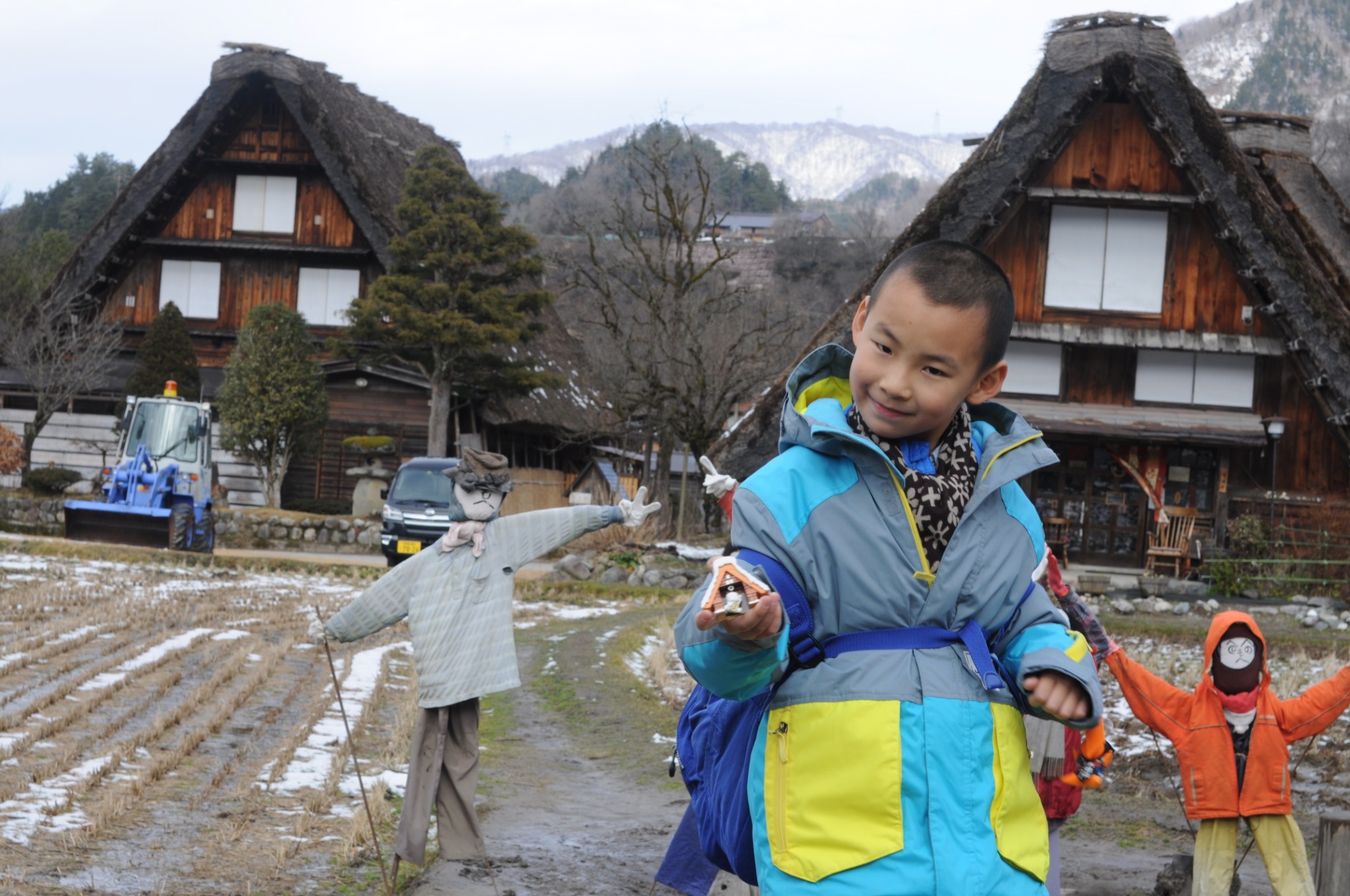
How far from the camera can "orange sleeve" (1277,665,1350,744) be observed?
5094 mm

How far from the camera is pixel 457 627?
5734 mm

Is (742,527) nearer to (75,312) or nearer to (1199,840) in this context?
(1199,840)

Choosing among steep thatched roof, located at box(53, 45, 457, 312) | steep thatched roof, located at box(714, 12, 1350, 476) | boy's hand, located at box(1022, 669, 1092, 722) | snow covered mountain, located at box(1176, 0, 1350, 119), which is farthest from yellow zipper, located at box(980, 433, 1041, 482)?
snow covered mountain, located at box(1176, 0, 1350, 119)

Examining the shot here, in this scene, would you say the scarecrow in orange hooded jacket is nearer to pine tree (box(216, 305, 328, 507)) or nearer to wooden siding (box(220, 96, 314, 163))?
pine tree (box(216, 305, 328, 507))

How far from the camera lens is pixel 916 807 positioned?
7.30 ft

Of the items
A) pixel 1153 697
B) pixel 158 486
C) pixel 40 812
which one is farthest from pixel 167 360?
pixel 1153 697

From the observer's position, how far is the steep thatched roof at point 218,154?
26219 millimetres

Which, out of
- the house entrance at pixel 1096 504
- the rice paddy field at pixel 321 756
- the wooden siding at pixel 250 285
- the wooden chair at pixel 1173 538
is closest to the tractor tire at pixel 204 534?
the rice paddy field at pixel 321 756

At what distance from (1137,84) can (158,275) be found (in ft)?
65.3

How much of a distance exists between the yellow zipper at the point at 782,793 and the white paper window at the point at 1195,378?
65.0 ft

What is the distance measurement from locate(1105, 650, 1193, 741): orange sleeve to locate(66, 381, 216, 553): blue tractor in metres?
16.6

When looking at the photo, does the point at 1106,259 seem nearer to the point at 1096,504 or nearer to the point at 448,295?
the point at 1096,504

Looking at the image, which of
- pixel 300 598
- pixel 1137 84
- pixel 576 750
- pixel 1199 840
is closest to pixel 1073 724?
pixel 1199 840

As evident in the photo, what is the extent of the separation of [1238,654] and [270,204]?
25.9 metres
